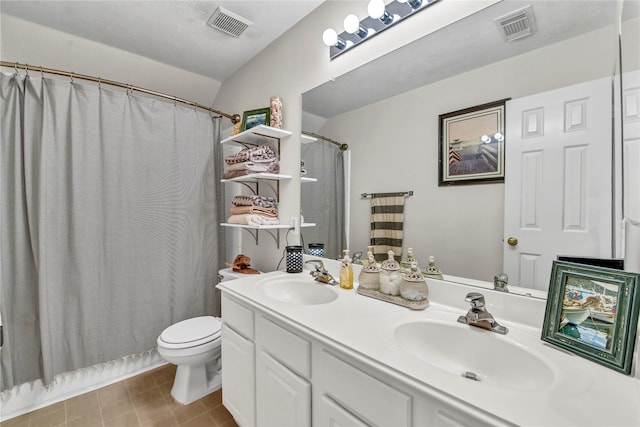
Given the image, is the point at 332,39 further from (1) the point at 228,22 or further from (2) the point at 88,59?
(2) the point at 88,59

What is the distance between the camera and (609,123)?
2.55ft

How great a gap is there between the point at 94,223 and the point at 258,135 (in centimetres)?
123

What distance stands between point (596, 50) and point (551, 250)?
0.63m

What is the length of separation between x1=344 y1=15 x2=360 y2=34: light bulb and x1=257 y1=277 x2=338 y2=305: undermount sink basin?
1319 millimetres

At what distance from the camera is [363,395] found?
750 mm

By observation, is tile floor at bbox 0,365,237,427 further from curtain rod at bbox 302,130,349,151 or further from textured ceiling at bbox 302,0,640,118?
textured ceiling at bbox 302,0,640,118

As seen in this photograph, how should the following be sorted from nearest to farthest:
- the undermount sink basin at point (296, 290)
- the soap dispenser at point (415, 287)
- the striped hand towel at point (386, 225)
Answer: the soap dispenser at point (415, 287) → the striped hand towel at point (386, 225) → the undermount sink basin at point (296, 290)

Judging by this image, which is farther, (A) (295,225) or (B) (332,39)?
(A) (295,225)

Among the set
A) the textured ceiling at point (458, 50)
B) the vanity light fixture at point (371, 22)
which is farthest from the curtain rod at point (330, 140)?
the vanity light fixture at point (371, 22)

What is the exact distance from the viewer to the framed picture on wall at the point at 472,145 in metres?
0.98

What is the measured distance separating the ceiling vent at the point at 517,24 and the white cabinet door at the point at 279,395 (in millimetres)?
1442

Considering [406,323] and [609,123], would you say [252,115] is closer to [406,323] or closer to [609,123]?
[406,323]

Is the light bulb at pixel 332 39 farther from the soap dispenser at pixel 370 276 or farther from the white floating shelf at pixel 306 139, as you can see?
the soap dispenser at pixel 370 276

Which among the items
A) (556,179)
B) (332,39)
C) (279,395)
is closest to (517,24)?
(556,179)
